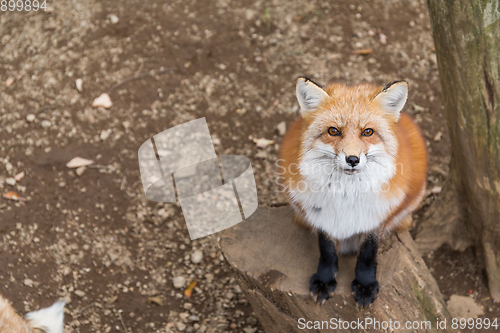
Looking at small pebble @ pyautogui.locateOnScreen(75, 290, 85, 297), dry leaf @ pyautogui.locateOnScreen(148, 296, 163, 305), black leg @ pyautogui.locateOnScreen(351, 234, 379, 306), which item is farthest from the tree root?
small pebble @ pyautogui.locateOnScreen(75, 290, 85, 297)

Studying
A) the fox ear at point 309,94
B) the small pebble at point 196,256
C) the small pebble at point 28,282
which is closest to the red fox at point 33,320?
the small pebble at point 28,282

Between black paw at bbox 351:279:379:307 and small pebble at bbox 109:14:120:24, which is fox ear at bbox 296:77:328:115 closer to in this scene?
black paw at bbox 351:279:379:307

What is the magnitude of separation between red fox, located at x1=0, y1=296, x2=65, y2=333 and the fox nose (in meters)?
1.90

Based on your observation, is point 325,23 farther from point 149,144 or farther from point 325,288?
point 325,288

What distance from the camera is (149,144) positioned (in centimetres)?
434

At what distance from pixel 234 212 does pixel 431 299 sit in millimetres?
1453

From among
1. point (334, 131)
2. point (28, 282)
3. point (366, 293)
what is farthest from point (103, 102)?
point (366, 293)

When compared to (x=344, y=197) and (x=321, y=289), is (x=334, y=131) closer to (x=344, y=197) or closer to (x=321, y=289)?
(x=344, y=197)

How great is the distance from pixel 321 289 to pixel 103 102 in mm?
3179

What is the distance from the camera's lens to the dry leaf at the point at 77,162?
4.09 metres

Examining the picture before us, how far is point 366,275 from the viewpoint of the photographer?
2432 millimetres

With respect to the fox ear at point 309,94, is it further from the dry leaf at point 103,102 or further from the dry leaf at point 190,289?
the dry leaf at point 103,102

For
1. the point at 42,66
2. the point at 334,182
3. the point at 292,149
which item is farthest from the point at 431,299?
the point at 42,66

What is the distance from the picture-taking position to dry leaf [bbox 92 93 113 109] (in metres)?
4.48
